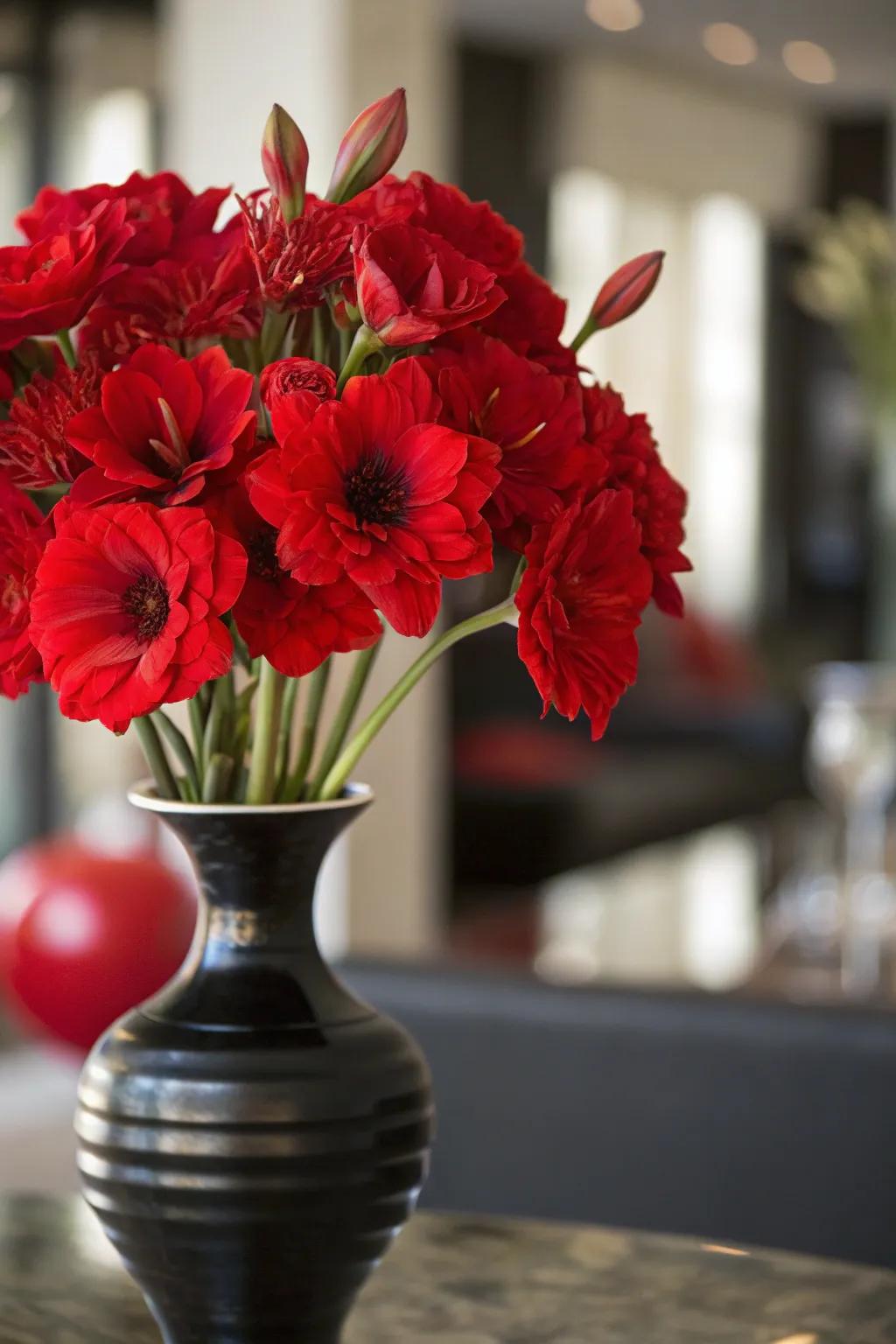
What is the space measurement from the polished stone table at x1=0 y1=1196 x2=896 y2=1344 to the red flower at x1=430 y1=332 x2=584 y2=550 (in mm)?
407

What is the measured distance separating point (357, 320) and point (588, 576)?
0.43 ft

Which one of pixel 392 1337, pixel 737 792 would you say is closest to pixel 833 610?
pixel 737 792

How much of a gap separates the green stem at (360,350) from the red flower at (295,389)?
0.02 meters

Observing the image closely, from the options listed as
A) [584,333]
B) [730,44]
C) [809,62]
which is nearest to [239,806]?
A: [584,333]

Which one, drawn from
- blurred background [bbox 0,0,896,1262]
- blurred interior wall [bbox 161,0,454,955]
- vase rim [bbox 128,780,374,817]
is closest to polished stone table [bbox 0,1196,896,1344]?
vase rim [bbox 128,780,374,817]

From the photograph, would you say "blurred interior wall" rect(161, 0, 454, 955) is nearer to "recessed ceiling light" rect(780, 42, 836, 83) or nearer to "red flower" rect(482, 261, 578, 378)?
"red flower" rect(482, 261, 578, 378)

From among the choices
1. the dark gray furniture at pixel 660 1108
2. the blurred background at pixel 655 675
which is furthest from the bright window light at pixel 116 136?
the dark gray furniture at pixel 660 1108

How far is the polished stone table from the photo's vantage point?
0.89 metres

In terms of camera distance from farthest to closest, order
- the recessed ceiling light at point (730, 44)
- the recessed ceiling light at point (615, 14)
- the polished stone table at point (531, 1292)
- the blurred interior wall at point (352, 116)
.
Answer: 1. the recessed ceiling light at point (730, 44)
2. the recessed ceiling light at point (615, 14)
3. the blurred interior wall at point (352, 116)
4. the polished stone table at point (531, 1292)

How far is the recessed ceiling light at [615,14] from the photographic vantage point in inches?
237

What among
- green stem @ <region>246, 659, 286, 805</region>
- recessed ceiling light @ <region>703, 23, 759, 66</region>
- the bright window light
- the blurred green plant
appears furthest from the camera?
recessed ceiling light @ <region>703, 23, 759, 66</region>

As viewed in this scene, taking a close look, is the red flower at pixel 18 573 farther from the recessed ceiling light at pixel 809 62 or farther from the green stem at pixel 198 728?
the recessed ceiling light at pixel 809 62

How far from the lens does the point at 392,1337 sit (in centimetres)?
88

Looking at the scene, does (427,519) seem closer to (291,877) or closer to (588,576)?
(588,576)
